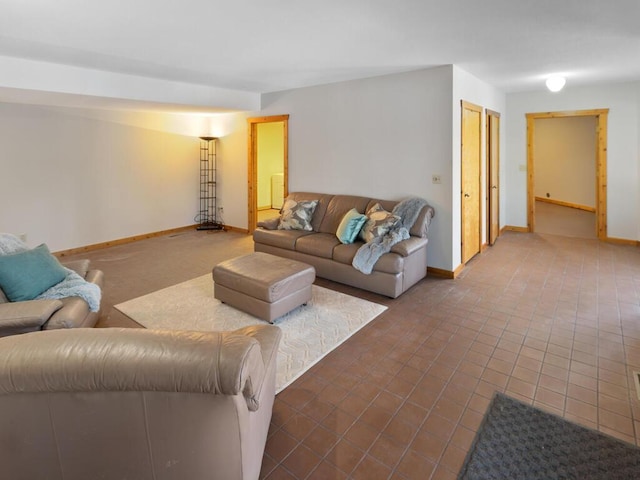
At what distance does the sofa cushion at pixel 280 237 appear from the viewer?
16.1 feet

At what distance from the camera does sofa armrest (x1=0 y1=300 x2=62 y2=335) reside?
94.0 inches

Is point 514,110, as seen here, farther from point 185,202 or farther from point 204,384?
point 204,384

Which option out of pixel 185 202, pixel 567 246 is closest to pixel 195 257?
pixel 185 202

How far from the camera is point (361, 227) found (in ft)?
15.0

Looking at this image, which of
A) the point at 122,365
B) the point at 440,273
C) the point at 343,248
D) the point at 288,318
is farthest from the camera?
the point at 440,273

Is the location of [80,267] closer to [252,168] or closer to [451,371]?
[451,371]

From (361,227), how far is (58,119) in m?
4.74

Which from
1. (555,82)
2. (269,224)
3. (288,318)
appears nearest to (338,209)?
(269,224)

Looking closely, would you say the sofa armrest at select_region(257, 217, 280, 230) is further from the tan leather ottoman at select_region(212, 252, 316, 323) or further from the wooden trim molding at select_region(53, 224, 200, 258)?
the wooden trim molding at select_region(53, 224, 200, 258)

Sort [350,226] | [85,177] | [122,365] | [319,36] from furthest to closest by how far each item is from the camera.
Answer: [85,177] < [350,226] < [319,36] < [122,365]

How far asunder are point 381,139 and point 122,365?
439cm

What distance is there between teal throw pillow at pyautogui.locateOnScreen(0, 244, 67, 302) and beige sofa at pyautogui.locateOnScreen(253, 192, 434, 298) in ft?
8.33

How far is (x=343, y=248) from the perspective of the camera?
440cm

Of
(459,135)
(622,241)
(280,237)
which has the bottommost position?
(622,241)
